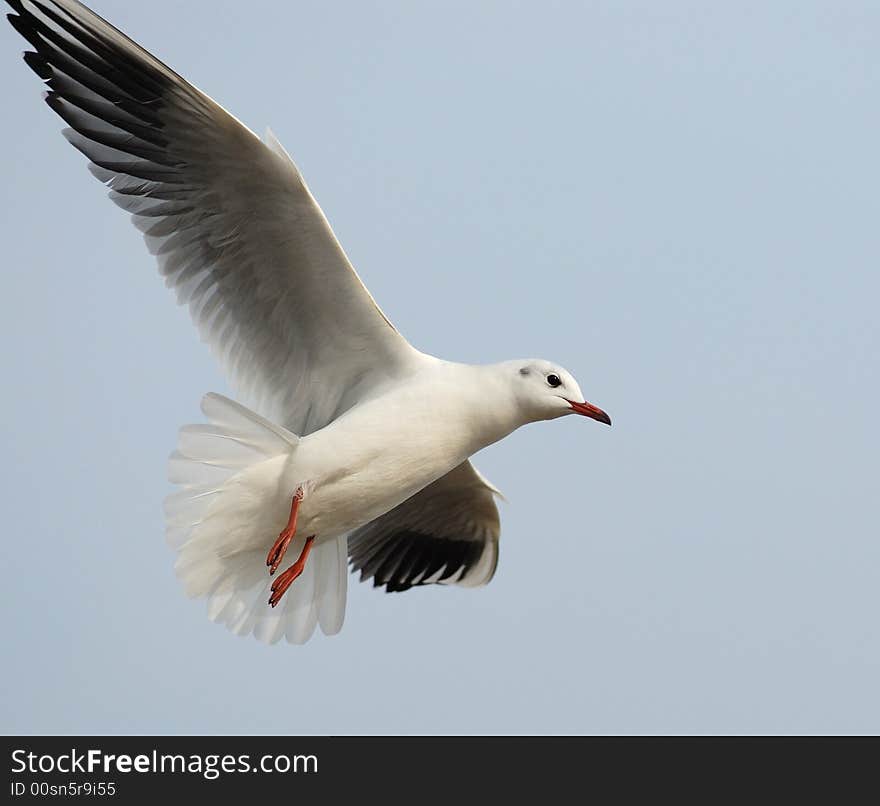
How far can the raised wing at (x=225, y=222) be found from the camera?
7.35m

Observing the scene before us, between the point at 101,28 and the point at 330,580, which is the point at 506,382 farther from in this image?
the point at 101,28

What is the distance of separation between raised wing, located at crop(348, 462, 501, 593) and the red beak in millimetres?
1372

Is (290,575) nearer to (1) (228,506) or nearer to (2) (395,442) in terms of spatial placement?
(1) (228,506)

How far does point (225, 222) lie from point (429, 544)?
96.9 inches

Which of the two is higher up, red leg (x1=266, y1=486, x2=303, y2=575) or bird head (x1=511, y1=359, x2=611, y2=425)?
bird head (x1=511, y1=359, x2=611, y2=425)

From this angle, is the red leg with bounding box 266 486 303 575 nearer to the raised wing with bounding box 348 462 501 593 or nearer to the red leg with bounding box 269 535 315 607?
the red leg with bounding box 269 535 315 607

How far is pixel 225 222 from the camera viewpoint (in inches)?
303

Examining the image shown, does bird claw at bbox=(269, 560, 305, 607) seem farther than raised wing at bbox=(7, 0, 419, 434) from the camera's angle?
Yes

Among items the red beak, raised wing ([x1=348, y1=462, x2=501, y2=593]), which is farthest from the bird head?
raised wing ([x1=348, y1=462, x2=501, y2=593])

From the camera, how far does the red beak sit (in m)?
7.91

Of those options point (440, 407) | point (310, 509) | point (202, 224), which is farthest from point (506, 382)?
Answer: point (202, 224)

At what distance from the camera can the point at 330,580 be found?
28.0ft

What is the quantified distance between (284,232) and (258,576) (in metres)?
1.69

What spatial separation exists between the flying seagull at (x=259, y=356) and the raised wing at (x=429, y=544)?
1.02 metres
